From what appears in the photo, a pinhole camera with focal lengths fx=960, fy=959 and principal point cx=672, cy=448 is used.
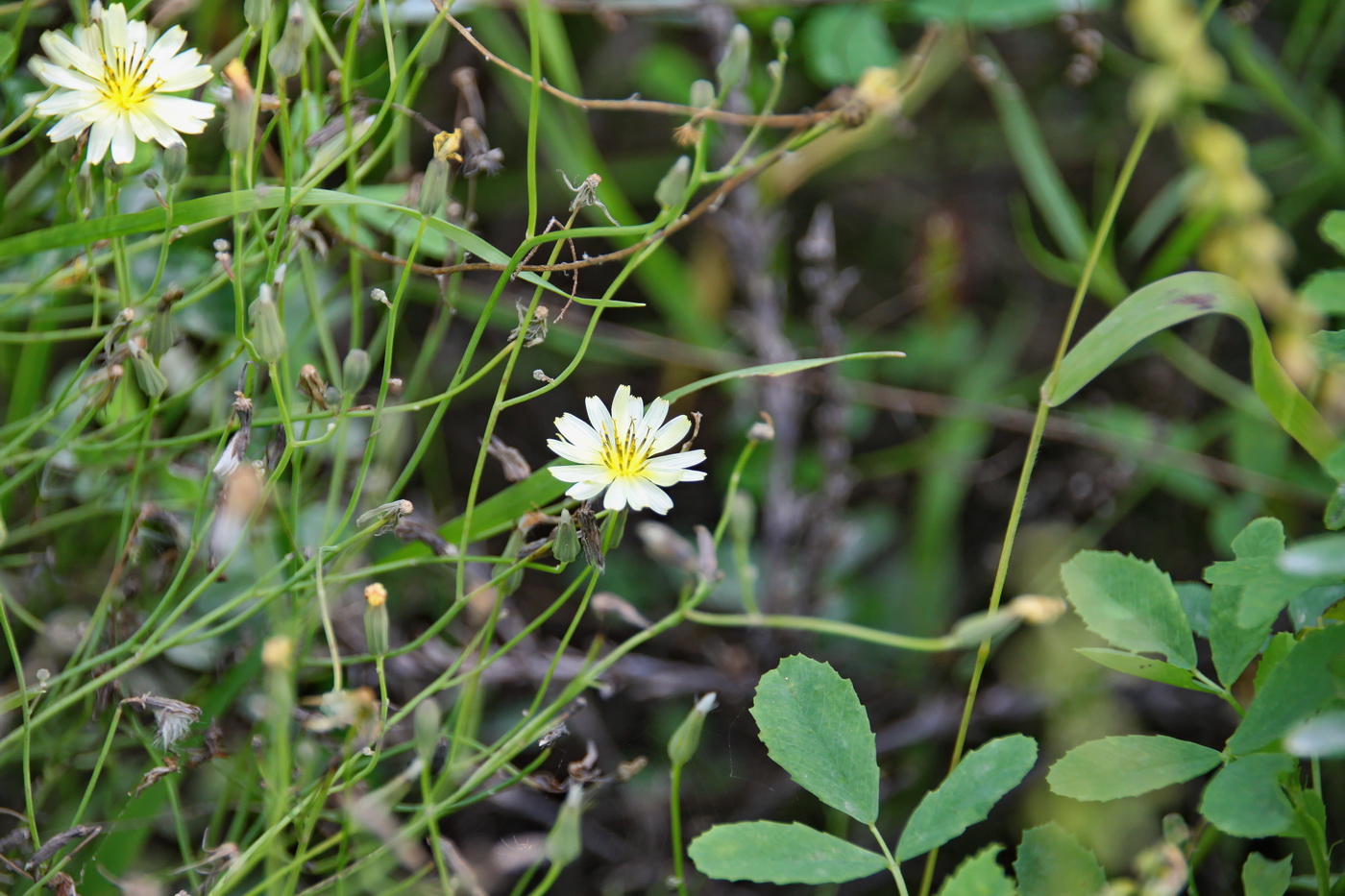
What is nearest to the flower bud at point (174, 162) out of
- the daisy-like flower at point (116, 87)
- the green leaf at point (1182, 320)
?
the daisy-like flower at point (116, 87)

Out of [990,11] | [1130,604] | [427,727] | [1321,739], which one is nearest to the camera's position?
[1321,739]

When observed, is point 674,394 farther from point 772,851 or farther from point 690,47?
point 690,47

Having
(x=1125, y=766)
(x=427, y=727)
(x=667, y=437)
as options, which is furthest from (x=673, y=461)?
(x=1125, y=766)

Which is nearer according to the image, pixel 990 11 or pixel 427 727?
pixel 427 727

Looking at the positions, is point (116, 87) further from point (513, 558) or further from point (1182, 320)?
point (1182, 320)

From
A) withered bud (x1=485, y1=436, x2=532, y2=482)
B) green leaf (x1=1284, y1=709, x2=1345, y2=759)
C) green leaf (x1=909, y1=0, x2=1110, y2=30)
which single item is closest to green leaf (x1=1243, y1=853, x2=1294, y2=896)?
green leaf (x1=1284, y1=709, x2=1345, y2=759)

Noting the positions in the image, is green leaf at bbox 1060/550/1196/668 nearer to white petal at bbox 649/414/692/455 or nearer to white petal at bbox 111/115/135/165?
white petal at bbox 649/414/692/455

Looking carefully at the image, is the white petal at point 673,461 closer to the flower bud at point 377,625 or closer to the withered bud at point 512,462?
the withered bud at point 512,462
